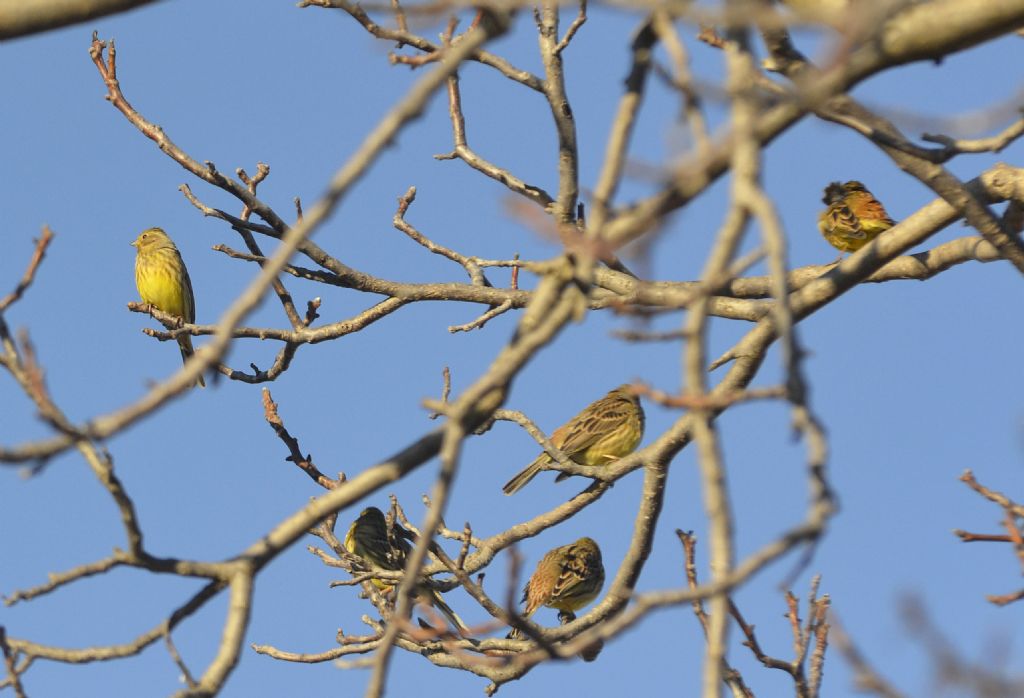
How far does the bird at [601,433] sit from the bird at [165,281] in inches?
197

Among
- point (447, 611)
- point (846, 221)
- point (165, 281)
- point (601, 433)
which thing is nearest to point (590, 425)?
point (601, 433)

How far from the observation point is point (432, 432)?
3945 mm

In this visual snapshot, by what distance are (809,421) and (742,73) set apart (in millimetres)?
1014

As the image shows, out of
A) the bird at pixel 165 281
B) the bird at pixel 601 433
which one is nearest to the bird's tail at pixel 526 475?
the bird at pixel 601 433

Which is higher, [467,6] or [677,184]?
[467,6]

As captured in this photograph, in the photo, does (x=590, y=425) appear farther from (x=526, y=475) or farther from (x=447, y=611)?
(x=447, y=611)

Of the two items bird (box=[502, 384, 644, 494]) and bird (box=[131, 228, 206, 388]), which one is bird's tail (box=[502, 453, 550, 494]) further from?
bird (box=[131, 228, 206, 388])

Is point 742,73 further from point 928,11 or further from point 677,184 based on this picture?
point 928,11

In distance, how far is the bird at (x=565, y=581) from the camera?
11141mm

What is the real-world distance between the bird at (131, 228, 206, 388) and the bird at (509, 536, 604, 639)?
5250mm

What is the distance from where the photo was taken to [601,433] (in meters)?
11.5

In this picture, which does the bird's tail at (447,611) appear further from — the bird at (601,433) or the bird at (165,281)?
the bird at (165,281)

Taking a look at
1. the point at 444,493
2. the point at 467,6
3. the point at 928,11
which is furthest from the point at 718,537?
the point at 928,11

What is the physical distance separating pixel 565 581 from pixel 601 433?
4.25ft
